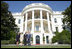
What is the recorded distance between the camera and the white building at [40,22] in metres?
36.8

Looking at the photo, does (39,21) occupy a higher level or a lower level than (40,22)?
higher

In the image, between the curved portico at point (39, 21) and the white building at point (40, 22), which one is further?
the curved portico at point (39, 21)

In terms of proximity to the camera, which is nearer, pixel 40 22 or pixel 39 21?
pixel 40 22

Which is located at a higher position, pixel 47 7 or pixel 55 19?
pixel 47 7

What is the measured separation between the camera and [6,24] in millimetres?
24484

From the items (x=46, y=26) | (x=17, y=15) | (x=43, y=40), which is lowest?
(x=43, y=40)

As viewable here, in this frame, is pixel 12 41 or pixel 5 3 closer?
pixel 5 3

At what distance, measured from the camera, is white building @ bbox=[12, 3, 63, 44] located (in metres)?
36.8

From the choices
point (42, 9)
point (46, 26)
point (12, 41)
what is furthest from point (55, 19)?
point (12, 41)

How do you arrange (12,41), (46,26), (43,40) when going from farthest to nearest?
(46,26) < (43,40) < (12,41)

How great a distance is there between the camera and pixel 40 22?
39344mm

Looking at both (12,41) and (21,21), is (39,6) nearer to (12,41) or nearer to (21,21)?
(21,21)

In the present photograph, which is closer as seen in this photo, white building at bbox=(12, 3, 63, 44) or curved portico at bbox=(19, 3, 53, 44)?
white building at bbox=(12, 3, 63, 44)

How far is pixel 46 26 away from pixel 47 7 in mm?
7097
